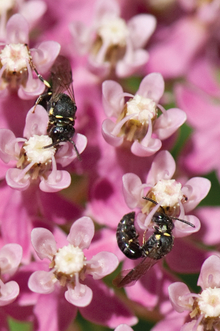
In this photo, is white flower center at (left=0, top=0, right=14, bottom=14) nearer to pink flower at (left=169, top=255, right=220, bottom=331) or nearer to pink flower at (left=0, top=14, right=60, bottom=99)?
pink flower at (left=0, top=14, right=60, bottom=99)

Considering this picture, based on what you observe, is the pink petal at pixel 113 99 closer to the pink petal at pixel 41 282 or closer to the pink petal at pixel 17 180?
the pink petal at pixel 17 180

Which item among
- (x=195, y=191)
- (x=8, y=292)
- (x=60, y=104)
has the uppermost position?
(x=60, y=104)

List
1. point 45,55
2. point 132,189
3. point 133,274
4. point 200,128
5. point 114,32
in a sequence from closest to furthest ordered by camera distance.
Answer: point 133,274, point 132,189, point 45,55, point 114,32, point 200,128

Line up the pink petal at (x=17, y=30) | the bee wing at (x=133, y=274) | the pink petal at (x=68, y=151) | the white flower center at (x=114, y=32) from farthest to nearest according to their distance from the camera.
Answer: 1. the white flower center at (x=114, y=32)
2. the pink petal at (x=17, y=30)
3. the pink petal at (x=68, y=151)
4. the bee wing at (x=133, y=274)

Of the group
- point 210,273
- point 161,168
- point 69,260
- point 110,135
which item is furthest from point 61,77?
point 210,273

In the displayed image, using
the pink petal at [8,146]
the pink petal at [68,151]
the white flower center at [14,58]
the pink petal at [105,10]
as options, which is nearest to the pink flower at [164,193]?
the pink petal at [68,151]

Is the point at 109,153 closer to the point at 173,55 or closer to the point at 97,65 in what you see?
the point at 97,65

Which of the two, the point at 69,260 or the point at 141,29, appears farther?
the point at 141,29

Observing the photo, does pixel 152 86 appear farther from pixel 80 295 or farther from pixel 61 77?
pixel 80 295

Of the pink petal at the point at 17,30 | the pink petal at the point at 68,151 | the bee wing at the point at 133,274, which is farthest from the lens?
the pink petal at the point at 17,30
